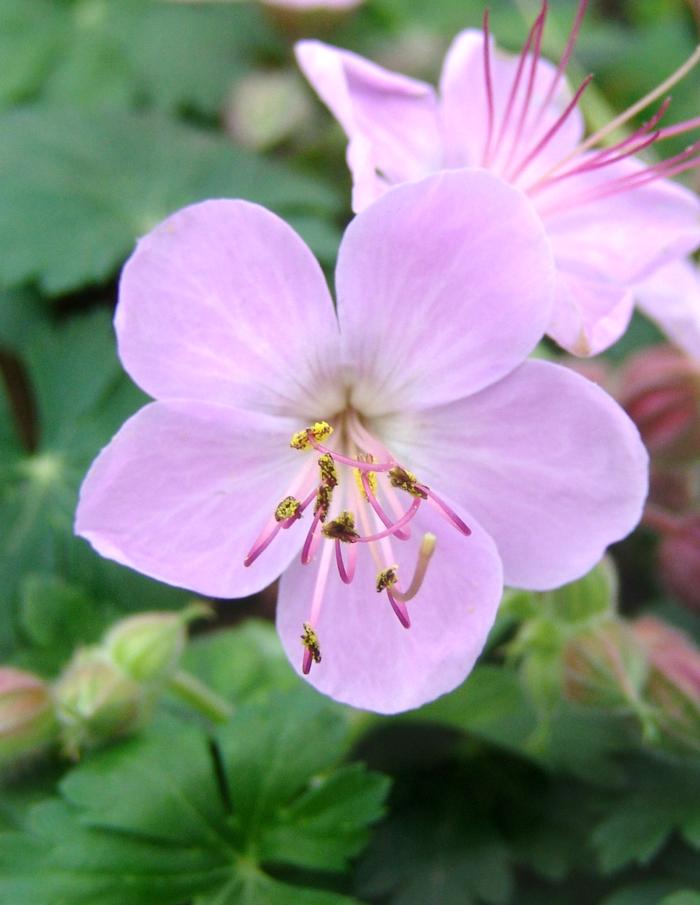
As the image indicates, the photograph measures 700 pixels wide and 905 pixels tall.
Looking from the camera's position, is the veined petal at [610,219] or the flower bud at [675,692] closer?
the veined petal at [610,219]

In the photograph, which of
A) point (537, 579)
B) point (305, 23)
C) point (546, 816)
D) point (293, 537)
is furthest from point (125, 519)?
point (305, 23)

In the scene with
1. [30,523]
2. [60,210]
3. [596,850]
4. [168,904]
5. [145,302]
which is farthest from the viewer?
[60,210]

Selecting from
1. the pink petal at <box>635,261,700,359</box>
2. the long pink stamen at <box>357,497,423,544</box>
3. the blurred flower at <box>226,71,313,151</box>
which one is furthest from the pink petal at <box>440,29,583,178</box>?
the blurred flower at <box>226,71,313,151</box>

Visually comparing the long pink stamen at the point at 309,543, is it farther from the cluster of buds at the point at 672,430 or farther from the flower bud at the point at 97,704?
the cluster of buds at the point at 672,430

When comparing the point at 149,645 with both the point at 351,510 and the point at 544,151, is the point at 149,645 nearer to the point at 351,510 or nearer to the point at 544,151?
the point at 351,510

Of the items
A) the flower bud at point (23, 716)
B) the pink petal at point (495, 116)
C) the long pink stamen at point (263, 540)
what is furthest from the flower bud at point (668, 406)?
the flower bud at point (23, 716)

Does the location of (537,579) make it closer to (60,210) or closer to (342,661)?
(342,661)
